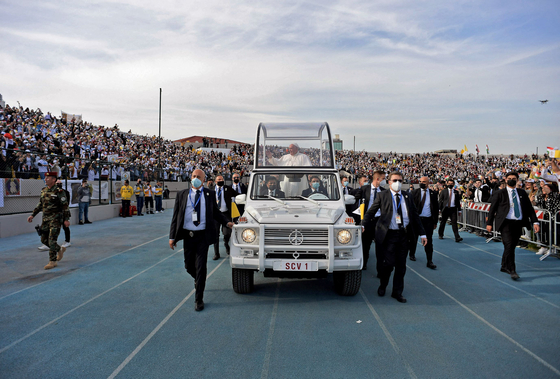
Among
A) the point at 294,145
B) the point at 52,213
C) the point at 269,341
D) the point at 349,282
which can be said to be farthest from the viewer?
the point at 52,213

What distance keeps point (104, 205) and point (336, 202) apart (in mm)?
14825

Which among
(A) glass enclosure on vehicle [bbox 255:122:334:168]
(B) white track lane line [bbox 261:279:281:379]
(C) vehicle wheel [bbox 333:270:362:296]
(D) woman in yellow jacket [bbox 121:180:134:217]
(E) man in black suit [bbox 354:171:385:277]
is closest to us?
(B) white track lane line [bbox 261:279:281:379]

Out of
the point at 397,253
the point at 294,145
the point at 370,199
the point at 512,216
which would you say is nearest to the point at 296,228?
the point at 397,253

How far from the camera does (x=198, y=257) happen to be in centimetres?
517

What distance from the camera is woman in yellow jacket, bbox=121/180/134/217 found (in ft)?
58.6

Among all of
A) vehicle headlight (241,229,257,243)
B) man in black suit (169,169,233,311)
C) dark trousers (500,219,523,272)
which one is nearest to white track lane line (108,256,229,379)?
man in black suit (169,169,233,311)

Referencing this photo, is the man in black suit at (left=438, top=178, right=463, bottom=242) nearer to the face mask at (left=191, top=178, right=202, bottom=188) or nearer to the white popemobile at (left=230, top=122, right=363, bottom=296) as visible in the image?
the white popemobile at (left=230, top=122, right=363, bottom=296)

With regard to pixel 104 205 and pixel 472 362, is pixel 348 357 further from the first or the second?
pixel 104 205

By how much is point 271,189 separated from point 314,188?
2.67 feet

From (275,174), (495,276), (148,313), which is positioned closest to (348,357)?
(148,313)

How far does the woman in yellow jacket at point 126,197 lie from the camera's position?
703 inches

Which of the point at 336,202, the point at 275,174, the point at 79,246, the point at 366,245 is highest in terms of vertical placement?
the point at 275,174

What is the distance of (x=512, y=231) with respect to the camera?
6.95 meters

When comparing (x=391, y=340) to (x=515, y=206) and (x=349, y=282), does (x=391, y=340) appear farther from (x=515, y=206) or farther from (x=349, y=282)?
(x=515, y=206)
